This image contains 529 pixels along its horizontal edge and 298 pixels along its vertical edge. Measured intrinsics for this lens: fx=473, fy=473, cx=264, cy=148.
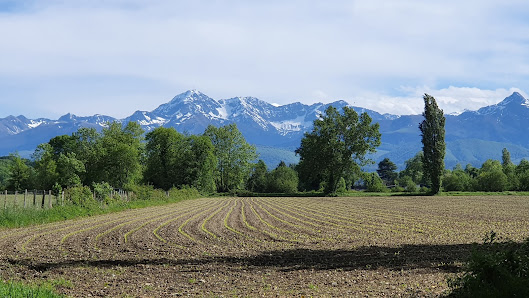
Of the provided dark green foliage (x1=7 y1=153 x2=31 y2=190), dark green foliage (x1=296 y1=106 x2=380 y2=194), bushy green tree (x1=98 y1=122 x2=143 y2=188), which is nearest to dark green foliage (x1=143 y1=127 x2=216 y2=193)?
bushy green tree (x1=98 y1=122 x2=143 y2=188)

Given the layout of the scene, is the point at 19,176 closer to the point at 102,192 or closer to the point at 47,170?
the point at 47,170

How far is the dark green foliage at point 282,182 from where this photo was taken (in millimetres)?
126188

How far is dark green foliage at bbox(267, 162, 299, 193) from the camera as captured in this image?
126 m

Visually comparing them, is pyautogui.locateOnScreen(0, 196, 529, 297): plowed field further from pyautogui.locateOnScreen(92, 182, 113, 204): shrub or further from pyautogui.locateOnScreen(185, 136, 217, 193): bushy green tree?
pyautogui.locateOnScreen(185, 136, 217, 193): bushy green tree

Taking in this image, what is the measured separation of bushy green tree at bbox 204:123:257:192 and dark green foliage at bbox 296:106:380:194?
27.3 m

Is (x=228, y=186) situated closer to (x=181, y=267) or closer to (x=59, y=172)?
(x=59, y=172)

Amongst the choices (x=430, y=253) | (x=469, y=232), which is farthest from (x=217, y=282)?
(x=469, y=232)

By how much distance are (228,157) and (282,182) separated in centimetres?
1690

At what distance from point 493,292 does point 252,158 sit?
392ft

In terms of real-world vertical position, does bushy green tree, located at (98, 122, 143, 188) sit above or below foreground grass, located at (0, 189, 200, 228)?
above

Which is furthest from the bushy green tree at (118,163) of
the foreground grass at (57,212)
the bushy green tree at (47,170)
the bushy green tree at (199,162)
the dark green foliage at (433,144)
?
the dark green foliage at (433,144)

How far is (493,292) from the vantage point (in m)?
8.48

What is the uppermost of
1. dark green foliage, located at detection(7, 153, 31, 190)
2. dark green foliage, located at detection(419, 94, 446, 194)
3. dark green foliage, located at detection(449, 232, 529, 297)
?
dark green foliage, located at detection(419, 94, 446, 194)

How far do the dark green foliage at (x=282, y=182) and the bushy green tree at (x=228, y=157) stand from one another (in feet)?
31.5
